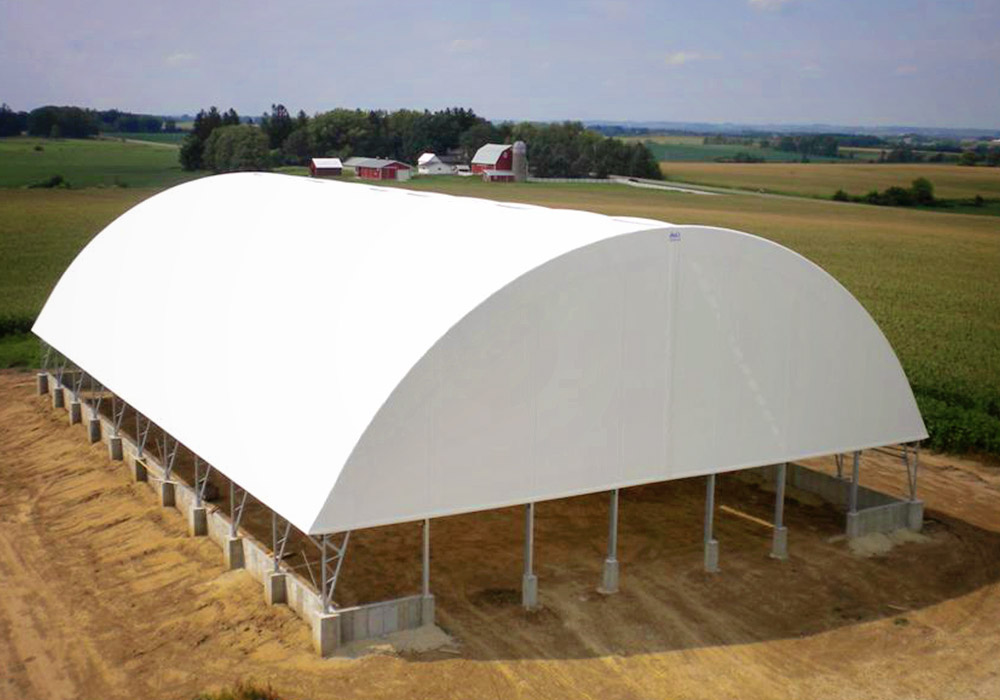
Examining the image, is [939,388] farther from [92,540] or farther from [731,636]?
[92,540]

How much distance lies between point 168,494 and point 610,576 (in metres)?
9.35

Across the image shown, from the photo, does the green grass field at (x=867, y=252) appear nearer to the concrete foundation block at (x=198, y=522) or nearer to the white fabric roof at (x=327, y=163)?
the white fabric roof at (x=327, y=163)

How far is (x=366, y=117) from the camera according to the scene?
95.4 metres

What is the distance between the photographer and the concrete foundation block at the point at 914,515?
2180 centimetres

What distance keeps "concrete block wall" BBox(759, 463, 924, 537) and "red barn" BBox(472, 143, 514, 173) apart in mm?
67024

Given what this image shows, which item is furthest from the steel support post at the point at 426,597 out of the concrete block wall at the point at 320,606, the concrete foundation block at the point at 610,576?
the concrete foundation block at the point at 610,576

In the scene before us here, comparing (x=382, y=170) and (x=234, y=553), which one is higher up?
(x=382, y=170)

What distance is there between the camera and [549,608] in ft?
57.1

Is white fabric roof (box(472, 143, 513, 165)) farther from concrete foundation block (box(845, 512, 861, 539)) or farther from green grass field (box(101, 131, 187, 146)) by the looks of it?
concrete foundation block (box(845, 512, 861, 539))

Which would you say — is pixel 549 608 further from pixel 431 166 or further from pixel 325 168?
pixel 431 166

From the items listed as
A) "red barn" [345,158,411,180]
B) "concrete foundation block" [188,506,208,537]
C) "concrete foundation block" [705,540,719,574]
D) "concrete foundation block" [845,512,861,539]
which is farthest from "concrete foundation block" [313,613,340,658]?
"red barn" [345,158,411,180]

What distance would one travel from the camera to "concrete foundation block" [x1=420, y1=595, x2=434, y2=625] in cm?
1628

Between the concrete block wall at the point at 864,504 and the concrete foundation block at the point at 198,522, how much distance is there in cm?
1204

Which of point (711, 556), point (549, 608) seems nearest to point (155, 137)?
point (711, 556)
